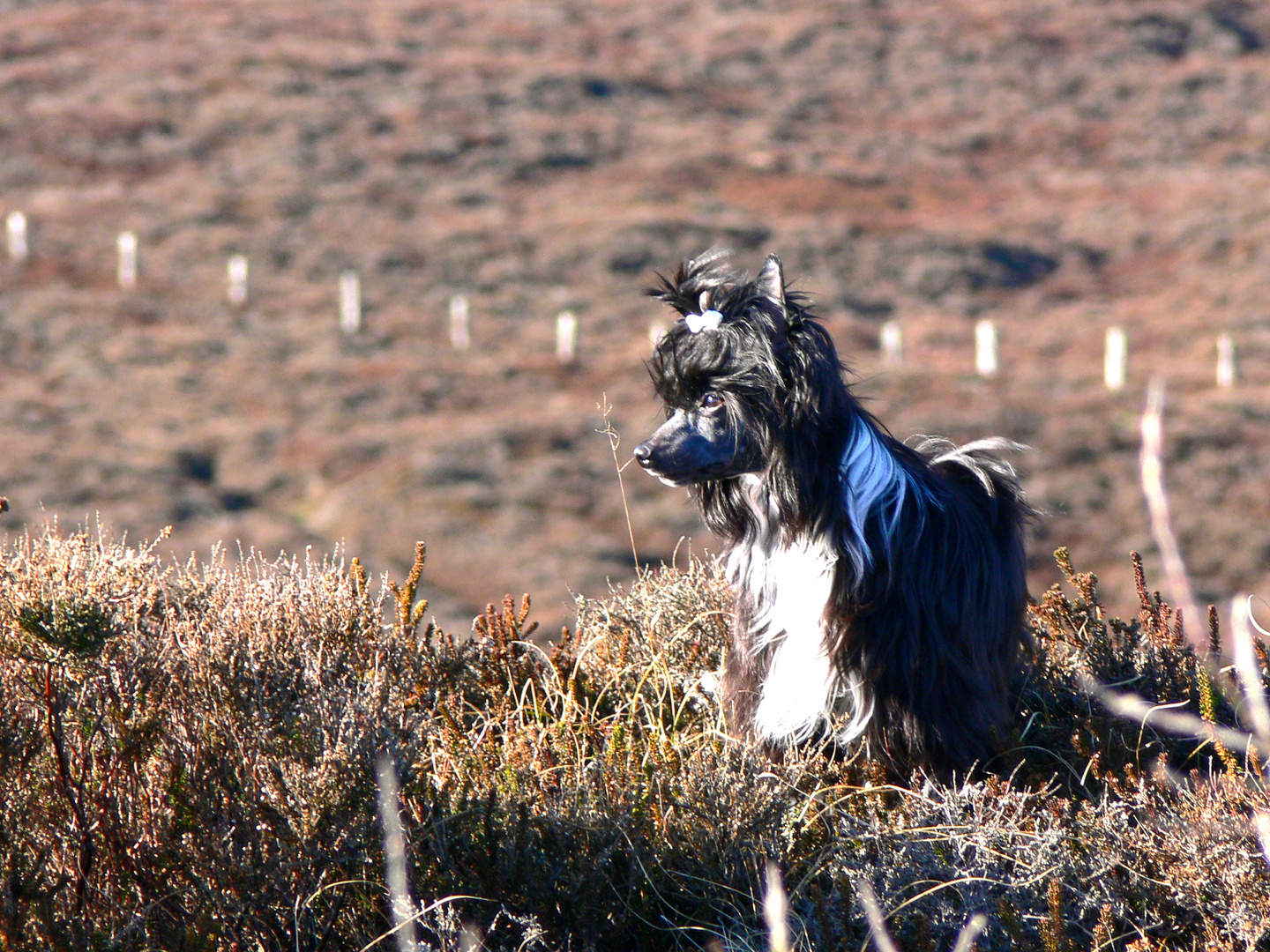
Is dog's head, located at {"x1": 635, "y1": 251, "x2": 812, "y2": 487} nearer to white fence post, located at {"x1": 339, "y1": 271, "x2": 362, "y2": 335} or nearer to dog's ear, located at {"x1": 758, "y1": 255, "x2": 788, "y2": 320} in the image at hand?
dog's ear, located at {"x1": 758, "y1": 255, "x2": 788, "y2": 320}

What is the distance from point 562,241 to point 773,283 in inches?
1522

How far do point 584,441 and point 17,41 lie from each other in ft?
137

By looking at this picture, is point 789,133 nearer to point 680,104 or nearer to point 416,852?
point 680,104

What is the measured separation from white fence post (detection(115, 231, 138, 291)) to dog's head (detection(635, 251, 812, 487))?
117ft

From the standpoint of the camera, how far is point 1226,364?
3158 centimetres

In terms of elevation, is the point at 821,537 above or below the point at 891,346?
above

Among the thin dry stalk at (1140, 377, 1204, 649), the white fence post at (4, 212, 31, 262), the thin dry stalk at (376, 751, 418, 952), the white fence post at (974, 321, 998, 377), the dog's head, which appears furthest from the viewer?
the white fence post at (4, 212, 31, 262)

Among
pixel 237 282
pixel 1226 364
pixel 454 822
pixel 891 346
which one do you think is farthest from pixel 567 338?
pixel 454 822

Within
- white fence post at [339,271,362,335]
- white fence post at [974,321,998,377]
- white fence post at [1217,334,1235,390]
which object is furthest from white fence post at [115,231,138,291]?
white fence post at [1217,334,1235,390]

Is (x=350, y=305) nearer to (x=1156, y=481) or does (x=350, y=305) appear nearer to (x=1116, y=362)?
(x=1116, y=362)

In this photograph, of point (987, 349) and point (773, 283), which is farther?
point (987, 349)

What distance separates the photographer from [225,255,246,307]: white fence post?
35.5 m

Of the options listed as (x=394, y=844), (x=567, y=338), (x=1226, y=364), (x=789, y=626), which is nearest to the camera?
(x=394, y=844)

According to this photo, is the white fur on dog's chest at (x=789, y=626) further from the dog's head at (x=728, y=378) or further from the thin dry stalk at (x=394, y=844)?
the thin dry stalk at (x=394, y=844)
